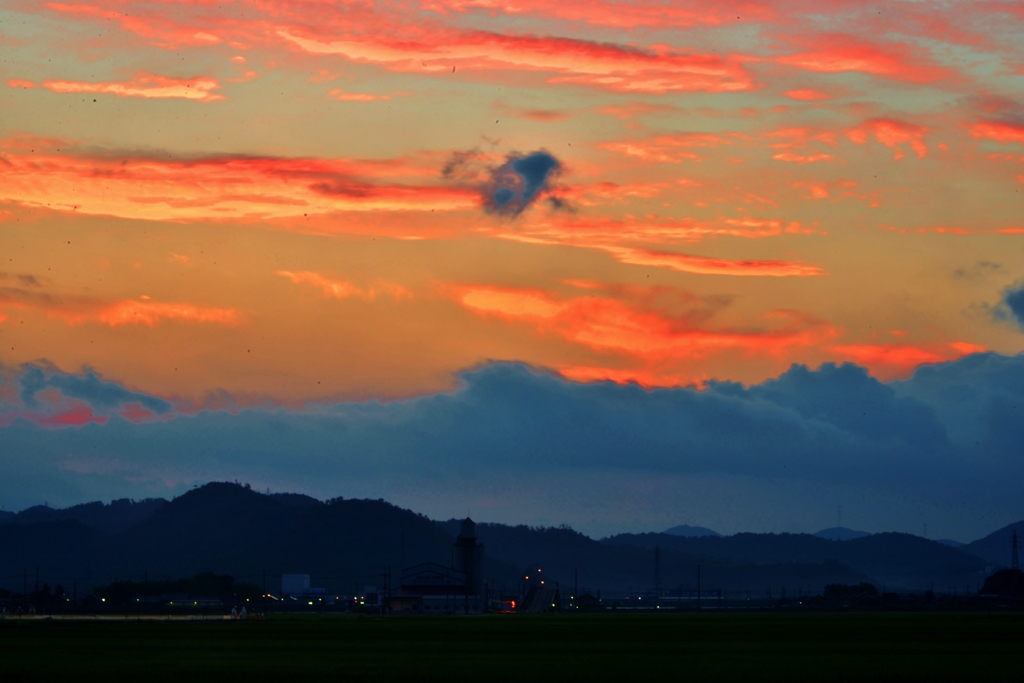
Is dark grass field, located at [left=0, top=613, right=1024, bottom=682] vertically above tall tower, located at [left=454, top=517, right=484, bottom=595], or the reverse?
tall tower, located at [left=454, top=517, right=484, bottom=595]

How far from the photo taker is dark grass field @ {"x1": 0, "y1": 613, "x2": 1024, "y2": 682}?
4456 centimetres

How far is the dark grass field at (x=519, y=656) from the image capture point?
4456 centimetres

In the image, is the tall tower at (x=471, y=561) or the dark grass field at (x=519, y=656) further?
the tall tower at (x=471, y=561)

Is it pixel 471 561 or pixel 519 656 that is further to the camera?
pixel 471 561

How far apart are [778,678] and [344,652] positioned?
23.7 meters

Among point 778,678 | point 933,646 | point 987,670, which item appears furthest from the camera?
point 933,646

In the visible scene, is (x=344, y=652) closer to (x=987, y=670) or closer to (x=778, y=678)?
(x=778, y=678)

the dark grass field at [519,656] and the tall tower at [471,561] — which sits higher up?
the tall tower at [471,561]

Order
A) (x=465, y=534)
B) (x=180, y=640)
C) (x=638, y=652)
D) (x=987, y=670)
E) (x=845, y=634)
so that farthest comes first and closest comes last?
(x=465, y=534) < (x=845, y=634) < (x=180, y=640) < (x=638, y=652) < (x=987, y=670)

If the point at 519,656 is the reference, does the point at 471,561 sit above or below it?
above

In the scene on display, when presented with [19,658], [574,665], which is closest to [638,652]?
[574,665]

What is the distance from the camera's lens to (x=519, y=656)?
182 ft

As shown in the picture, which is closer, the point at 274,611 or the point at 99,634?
the point at 99,634

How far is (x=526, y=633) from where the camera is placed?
3339 inches
